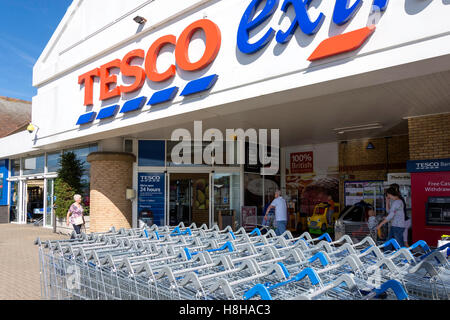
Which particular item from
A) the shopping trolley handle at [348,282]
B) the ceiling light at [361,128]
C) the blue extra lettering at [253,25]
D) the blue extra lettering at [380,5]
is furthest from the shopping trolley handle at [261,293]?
the ceiling light at [361,128]

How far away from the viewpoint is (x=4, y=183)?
2092cm

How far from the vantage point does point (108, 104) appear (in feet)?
33.5

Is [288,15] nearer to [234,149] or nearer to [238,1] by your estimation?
[238,1]

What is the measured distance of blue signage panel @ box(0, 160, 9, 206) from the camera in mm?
20684

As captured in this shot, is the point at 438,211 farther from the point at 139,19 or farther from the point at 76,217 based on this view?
the point at 76,217

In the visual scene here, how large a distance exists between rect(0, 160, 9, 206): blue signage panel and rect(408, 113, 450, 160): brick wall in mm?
21054

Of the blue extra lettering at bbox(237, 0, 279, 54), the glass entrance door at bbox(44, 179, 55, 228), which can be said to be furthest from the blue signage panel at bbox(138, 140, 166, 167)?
the blue extra lettering at bbox(237, 0, 279, 54)

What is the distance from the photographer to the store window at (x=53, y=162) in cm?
1613

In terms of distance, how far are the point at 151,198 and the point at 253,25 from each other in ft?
25.4

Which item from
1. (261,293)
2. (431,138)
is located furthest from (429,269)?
(431,138)

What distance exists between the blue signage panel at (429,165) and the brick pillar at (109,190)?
859 centimetres

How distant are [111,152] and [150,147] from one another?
145 cm

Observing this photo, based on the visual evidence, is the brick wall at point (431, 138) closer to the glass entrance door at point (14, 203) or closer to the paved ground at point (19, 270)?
the paved ground at point (19, 270)
